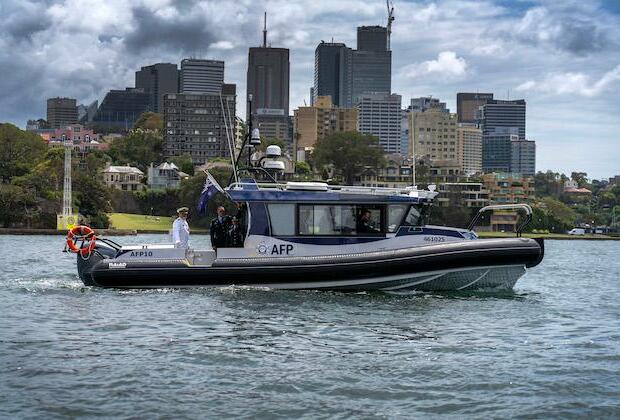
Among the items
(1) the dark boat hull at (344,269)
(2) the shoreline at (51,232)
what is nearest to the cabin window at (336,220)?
(1) the dark boat hull at (344,269)

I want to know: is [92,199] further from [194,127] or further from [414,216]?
[414,216]

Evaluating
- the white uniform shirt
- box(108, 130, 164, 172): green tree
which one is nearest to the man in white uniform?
the white uniform shirt

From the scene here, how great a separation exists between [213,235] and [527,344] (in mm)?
8448

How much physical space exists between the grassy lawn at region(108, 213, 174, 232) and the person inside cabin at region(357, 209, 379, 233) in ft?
264

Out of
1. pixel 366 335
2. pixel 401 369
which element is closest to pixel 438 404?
pixel 401 369

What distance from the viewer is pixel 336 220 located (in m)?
22.0

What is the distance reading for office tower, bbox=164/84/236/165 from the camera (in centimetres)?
16725

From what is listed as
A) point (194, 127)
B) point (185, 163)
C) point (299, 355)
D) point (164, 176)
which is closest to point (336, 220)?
point (299, 355)

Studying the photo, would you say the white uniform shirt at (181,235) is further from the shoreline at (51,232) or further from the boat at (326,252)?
the shoreline at (51,232)

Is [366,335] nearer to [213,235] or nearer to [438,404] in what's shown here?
[438,404]

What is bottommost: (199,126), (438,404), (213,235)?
(438,404)

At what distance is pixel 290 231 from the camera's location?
21859 millimetres

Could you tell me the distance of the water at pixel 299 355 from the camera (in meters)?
11.8

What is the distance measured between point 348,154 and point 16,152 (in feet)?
→ 146
